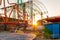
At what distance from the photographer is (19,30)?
4652 mm

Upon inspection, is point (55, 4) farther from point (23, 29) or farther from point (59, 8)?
point (23, 29)

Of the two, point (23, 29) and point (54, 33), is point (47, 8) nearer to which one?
point (23, 29)

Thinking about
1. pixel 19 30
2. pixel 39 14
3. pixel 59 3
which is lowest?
pixel 19 30

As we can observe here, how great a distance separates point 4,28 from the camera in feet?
17.2

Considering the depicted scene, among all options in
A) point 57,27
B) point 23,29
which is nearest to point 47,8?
point 23,29

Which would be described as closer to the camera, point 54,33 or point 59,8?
point 54,33

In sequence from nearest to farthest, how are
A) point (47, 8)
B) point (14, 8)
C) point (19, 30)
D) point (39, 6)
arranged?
1. point (14, 8)
2. point (19, 30)
3. point (39, 6)
4. point (47, 8)

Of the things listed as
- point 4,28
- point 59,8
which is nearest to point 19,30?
point 4,28

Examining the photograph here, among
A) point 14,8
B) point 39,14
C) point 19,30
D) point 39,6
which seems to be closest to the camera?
point 14,8

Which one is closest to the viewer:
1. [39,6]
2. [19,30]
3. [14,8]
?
[14,8]

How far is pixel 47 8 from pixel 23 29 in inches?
56.7

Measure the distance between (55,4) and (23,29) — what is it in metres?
1.68

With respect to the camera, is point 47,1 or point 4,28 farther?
point 47,1

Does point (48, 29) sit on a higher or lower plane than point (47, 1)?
lower
